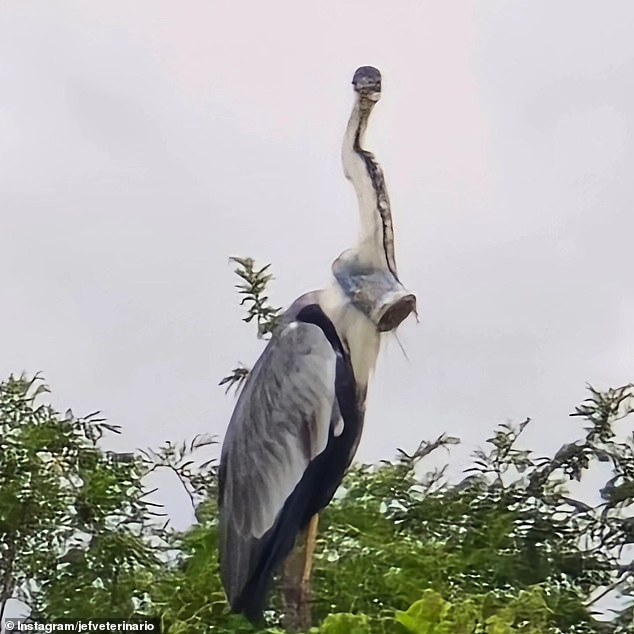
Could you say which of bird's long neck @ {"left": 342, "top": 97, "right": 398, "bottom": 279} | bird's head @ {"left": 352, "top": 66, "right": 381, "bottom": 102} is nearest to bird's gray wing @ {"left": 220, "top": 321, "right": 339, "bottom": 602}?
bird's long neck @ {"left": 342, "top": 97, "right": 398, "bottom": 279}

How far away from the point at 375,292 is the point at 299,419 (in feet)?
1.75

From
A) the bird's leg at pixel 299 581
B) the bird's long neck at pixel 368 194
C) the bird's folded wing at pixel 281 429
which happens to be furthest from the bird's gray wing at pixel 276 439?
the bird's long neck at pixel 368 194

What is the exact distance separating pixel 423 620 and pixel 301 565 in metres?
0.79

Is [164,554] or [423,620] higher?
[164,554]

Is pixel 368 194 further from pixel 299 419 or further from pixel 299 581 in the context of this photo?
pixel 299 581

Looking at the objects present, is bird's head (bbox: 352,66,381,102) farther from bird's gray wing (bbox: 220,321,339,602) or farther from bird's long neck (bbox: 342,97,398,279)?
bird's gray wing (bbox: 220,321,339,602)

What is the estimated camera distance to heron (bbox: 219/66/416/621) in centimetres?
413

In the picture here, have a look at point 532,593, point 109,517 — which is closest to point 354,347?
point 532,593

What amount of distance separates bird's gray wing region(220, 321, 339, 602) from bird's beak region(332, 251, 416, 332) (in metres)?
0.19

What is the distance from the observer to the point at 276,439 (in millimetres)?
4199

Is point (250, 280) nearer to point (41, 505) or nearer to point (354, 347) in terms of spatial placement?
point (354, 347)

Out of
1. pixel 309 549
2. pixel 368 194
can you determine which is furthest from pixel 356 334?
pixel 309 549

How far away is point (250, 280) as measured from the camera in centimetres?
512

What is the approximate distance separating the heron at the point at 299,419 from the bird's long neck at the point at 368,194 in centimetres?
1
